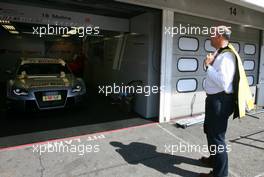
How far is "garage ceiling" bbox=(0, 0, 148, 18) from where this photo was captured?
4320 millimetres

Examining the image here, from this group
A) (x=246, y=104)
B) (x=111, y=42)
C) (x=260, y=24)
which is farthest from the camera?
(x=111, y=42)

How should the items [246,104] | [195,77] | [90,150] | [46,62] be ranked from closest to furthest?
[246,104], [90,150], [195,77], [46,62]

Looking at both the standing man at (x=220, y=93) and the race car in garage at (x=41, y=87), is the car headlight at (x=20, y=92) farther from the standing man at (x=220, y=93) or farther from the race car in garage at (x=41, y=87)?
the standing man at (x=220, y=93)

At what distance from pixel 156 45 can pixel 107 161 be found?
10.2ft

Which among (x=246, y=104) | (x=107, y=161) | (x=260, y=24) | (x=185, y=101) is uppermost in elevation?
(x=260, y=24)

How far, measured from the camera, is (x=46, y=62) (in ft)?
20.1

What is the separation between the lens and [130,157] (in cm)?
333

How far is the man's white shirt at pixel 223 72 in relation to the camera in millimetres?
2453

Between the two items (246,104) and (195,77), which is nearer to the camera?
(246,104)

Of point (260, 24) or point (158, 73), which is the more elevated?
point (260, 24)

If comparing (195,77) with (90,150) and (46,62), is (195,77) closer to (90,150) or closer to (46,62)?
(90,150)

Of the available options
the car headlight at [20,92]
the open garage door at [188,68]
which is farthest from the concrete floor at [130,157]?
the car headlight at [20,92]

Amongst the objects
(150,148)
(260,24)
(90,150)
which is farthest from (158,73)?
(260,24)

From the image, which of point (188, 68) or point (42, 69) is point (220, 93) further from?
point (42, 69)
